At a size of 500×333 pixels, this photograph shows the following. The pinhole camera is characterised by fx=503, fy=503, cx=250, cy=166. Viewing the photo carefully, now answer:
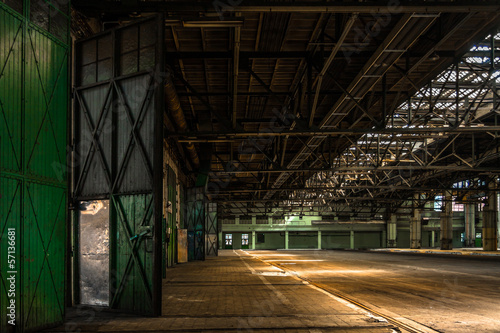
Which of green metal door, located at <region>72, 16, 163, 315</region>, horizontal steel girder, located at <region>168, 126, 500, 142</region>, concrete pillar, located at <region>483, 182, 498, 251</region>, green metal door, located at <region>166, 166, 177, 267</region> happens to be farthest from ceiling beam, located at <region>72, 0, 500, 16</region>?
concrete pillar, located at <region>483, 182, 498, 251</region>

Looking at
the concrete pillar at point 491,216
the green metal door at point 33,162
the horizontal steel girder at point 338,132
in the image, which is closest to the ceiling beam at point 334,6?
the green metal door at point 33,162

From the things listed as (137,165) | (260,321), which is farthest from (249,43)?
(260,321)

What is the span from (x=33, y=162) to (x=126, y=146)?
280 cm

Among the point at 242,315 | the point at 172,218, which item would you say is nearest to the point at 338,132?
the point at 242,315

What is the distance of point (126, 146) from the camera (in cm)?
1192

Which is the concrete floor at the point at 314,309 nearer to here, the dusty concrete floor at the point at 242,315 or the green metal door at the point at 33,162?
the dusty concrete floor at the point at 242,315

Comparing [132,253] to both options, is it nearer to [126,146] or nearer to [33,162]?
[126,146]

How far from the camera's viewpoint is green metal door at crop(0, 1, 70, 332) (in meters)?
8.62

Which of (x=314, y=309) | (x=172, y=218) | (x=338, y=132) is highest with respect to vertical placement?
(x=338, y=132)

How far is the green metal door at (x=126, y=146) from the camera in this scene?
11250mm

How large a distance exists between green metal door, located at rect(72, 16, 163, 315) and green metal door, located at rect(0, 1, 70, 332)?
1658mm

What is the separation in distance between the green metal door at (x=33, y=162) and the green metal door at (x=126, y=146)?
1658mm

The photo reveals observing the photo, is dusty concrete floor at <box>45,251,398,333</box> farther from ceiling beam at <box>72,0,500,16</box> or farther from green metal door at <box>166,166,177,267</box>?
green metal door at <box>166,166,177,267</box>

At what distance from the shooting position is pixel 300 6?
10.8 metres
